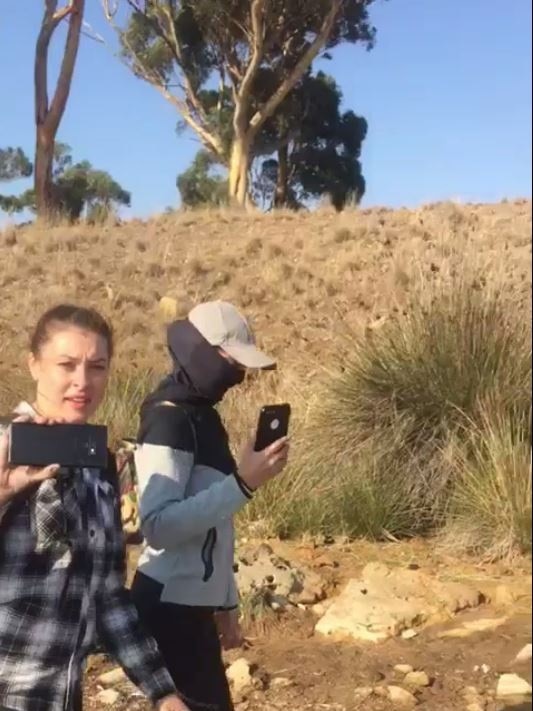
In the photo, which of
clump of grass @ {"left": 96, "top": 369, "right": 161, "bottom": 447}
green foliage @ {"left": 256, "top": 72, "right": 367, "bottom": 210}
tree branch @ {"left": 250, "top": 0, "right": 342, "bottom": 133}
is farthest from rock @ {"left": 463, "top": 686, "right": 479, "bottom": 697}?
green foliage @ {"left": 256, "top": 72, "right": 367, "bottom": 210}

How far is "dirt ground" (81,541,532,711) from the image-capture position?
14.9 ft

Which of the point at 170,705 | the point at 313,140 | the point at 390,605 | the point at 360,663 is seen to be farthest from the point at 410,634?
the point at 313,140

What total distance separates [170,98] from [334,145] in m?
3.69

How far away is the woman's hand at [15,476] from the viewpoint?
2268 mm

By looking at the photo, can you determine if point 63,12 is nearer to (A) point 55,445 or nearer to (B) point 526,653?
(A) point 55,445

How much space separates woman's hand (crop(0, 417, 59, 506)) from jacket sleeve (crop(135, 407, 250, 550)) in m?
0.49

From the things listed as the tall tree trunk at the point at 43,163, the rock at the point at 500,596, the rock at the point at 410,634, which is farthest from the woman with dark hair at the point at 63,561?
the tall tree trunk at the point at 43,163

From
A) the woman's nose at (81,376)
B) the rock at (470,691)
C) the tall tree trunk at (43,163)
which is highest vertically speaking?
the tall tree trunk at (43,163)

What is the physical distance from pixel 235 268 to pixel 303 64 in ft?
19.5

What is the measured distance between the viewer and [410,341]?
6.62 m

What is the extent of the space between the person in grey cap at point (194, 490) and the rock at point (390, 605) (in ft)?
7.44

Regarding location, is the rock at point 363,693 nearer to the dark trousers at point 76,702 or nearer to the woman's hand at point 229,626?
the woman's hand at point 229,626

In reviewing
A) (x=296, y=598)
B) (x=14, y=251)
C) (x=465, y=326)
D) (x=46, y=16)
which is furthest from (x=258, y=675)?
(x=14, y=251)

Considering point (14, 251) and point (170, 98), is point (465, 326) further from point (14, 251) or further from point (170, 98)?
point (14, 251)
